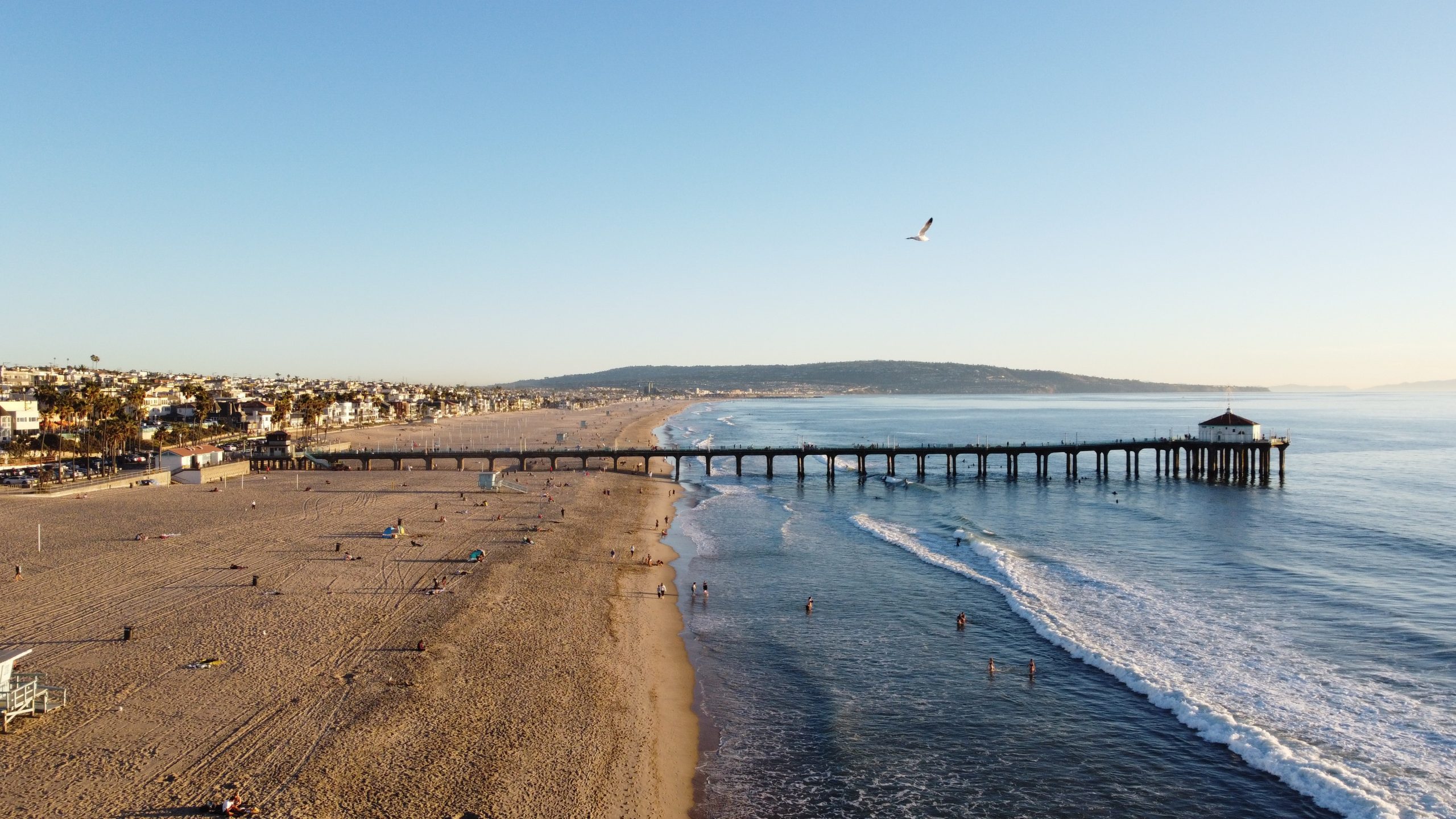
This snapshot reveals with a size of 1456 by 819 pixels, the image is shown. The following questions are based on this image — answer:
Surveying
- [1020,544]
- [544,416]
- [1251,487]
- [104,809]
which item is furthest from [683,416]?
[104,809]

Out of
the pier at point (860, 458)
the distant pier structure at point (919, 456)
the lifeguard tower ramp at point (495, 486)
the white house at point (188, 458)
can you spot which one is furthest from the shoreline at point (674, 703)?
the white house at point (188, 458)

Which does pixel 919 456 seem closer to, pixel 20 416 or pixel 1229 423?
pixel 1229 423

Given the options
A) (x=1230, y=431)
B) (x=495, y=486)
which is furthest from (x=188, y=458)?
(x=1230, y=431)

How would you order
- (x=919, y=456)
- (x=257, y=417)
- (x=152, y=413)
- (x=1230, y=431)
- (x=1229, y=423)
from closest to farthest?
1. (x=1230, y=431)
2. (x=1229, y=423)
3. (x=919, y=456)
4. (x=257, y=417)
5. (x=152, y=413)

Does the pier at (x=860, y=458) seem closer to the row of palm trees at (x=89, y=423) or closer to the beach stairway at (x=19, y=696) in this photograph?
the row of palm trees at (x=89, y=423)

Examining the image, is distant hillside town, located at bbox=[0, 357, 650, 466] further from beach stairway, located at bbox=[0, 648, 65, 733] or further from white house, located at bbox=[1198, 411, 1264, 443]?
white house, located at bbox=[1198, 411, 1264, 443]

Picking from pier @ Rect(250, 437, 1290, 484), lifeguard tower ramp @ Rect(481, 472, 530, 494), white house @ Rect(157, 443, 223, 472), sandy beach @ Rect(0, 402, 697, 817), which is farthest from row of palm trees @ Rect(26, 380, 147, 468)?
lifeguard tower ramp @ Rect(481, 472, 530, 494)

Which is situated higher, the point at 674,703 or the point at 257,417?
the point at 257,417
